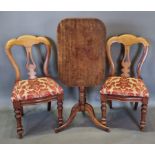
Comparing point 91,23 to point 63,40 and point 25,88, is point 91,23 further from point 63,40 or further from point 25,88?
point 25,88

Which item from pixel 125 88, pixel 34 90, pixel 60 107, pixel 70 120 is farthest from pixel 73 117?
pixel 125 88

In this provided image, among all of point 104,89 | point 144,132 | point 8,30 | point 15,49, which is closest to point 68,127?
point 104,89

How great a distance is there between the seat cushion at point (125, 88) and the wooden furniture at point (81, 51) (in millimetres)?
163

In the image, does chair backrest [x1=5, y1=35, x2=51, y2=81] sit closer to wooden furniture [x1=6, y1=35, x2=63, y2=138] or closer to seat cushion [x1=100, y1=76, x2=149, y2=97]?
wooden furniture [x1=6, y1=35, x2=63, y2=138]

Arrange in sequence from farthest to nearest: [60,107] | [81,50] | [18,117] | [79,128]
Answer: [79,128] → [60,107] → [18,117] → [81,50]

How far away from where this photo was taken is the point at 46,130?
2793 millimetres

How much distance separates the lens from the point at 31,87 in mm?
2633

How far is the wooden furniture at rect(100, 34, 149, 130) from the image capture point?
8.57ft

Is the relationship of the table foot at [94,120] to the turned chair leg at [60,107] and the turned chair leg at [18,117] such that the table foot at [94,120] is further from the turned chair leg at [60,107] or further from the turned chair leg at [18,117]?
the turned chair leg at [18,117]

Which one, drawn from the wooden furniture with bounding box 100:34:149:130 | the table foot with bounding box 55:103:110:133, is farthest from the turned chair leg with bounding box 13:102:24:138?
the wooden furniture with bounding box 100:34:149:130

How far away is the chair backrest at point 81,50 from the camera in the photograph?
2.42 m

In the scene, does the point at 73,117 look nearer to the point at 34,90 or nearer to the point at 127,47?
the point at 34,90

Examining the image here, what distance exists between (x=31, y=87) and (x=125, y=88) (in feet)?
3.05

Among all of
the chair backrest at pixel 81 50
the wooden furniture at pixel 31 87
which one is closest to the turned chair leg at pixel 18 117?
the wooden furniture at pixel 31 87
